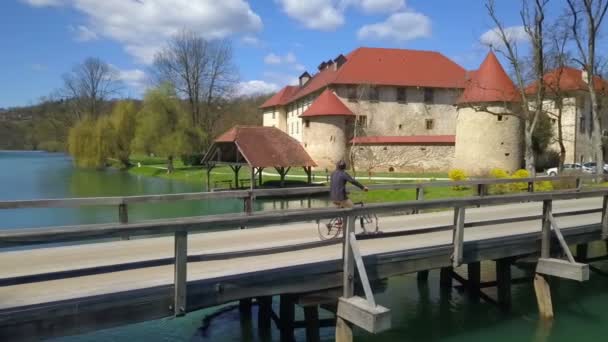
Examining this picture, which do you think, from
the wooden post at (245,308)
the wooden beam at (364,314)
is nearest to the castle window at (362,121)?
the wooden post at (245,308)

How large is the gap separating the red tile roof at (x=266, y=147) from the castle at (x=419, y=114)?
780cm

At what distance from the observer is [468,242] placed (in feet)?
23.6

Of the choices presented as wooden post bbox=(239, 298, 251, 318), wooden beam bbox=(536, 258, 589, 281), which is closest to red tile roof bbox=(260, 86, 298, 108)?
wooden post bbox=(239, 298, 251, 318)

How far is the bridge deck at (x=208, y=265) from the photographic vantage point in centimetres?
451

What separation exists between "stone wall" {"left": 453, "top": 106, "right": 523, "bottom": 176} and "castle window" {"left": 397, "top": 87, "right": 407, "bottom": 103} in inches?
361

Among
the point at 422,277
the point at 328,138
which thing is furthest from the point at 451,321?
the point at 328,138

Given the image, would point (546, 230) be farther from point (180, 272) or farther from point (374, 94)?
point (374, 94)

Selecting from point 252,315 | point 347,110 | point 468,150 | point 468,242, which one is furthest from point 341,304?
point 347,110

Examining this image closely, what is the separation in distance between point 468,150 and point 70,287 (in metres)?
32.4

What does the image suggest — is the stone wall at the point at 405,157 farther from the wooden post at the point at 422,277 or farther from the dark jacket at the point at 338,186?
the dark jacket at the point at 338,186

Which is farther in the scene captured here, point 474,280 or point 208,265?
point 474,280

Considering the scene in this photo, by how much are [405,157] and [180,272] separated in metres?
35.0

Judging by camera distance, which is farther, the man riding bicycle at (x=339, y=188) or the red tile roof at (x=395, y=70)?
the red tile roof at (x=395, y=70)

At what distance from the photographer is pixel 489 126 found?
109ft
